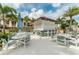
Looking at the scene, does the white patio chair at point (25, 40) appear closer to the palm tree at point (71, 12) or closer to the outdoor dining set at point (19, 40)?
the outdoor dining set at point (19, 40)

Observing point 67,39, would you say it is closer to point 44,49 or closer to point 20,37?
point 44,49

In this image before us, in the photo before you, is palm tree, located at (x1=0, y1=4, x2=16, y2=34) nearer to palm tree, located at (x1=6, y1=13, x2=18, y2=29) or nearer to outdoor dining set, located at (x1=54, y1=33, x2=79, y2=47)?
palm tree, located at (x1=6, y1=13, x2=18, y2=29)

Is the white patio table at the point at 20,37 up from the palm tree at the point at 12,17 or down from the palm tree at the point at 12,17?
down

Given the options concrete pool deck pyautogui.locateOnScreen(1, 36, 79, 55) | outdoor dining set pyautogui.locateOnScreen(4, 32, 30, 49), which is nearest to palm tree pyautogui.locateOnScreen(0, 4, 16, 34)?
outdoor dining set pyautogui.locateOnScreen(4, 32, 30, 49)

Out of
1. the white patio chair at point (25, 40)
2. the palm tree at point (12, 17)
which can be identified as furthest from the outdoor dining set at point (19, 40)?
the palm tree at point (12, 17)

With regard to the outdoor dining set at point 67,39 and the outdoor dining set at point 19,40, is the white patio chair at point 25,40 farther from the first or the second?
the outdoor dining set at point 67,39

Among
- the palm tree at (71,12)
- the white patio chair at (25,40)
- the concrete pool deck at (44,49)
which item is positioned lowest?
the concrete pool deck at (44,49)

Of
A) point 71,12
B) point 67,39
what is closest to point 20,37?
point 67,39

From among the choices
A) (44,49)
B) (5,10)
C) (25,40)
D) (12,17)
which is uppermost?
(5,10)

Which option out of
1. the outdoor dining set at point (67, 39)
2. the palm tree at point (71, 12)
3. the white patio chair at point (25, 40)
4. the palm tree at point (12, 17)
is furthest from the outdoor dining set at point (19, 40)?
the palm tree at point (71, 12)
